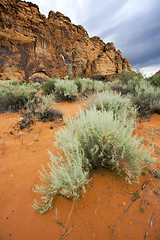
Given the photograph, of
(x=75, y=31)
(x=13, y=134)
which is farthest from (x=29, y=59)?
(x=13, y=134)

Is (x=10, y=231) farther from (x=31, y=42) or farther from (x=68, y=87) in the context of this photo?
(x=31, y=42)

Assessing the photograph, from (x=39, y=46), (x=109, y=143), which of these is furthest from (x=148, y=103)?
(x=39, y=46)

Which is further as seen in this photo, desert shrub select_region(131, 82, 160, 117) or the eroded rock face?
the eroded rock face

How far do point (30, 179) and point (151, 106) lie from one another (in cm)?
418

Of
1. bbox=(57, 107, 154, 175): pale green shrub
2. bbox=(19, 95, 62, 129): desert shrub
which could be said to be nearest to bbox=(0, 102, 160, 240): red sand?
bbox=(57, 107, 154, 175): pale green shrub

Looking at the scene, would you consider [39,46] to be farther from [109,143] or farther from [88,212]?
[88,212]

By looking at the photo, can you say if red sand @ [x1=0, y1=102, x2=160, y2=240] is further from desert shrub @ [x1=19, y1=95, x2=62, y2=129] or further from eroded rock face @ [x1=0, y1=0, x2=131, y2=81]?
eroded rock face @ [x1=0, y1=0, x2=131, y2=81]

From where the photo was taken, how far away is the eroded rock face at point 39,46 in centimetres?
1670

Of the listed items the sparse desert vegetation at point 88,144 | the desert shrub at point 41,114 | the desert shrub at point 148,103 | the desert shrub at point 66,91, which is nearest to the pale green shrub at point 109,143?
the sparse desert vegetation at point 88,144

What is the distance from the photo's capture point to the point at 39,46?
20219 mm

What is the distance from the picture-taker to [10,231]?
3.67 feet

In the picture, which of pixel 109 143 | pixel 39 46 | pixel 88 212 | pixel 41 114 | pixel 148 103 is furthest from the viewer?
pixel 39 46

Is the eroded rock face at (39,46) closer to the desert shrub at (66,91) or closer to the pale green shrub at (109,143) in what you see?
the desert shrub at (66,91)

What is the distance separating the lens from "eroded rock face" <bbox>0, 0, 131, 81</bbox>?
1670cm
